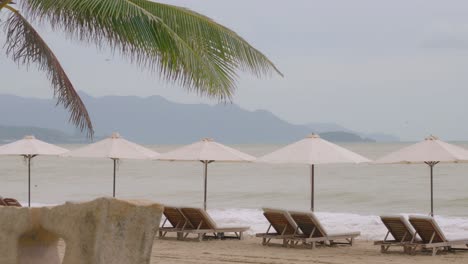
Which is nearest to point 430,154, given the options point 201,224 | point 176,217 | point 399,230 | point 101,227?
point 399,230

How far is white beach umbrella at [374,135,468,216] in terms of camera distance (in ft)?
45.0

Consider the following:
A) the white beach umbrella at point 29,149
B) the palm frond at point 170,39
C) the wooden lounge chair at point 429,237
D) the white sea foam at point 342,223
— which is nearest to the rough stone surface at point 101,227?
the palm frond at point 170,39

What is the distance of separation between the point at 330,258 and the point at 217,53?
423 centimetres

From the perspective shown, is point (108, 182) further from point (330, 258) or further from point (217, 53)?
point (217, 53)

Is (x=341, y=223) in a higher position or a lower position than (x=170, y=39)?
lower

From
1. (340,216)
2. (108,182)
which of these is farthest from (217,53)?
(108,182)

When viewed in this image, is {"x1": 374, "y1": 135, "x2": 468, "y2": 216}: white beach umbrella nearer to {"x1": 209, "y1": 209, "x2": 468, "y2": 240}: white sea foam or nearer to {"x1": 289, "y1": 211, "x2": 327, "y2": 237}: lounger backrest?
{"x1": 289, "y1": 211, "x2": 327, "y2": 237}: lounger backrest

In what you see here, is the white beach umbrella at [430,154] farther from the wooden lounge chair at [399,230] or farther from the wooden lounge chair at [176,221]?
the wooden lounge chair at [176,221]

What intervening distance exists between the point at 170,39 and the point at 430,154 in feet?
21.7

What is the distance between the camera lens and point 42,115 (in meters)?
133

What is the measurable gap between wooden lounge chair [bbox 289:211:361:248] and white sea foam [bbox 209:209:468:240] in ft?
12.0

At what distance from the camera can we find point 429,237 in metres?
12.3

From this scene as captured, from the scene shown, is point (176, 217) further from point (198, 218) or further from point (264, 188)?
point (264, 188)

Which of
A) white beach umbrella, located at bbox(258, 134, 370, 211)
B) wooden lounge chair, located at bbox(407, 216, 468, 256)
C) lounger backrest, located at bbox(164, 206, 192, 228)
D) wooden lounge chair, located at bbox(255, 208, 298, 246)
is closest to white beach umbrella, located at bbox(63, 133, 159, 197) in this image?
lounger backrest, located at bbox(164, 206, 192, 228)
